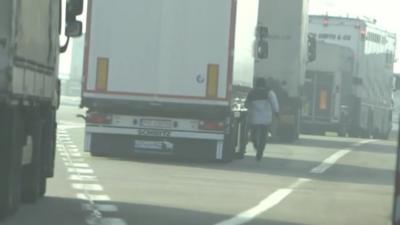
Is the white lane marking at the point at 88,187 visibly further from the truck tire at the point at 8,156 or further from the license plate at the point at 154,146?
the license plate at the point at 154,146

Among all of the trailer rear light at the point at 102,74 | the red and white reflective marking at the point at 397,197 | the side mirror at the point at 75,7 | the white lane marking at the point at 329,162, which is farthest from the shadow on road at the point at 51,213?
the white lane marking at the point at 329,162

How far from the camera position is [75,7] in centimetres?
1634

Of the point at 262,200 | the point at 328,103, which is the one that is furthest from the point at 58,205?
the point at 328,103

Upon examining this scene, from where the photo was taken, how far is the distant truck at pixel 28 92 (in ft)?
40.1

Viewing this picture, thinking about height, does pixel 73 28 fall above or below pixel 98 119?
above

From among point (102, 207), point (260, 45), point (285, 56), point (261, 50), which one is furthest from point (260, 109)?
point (102, 207)

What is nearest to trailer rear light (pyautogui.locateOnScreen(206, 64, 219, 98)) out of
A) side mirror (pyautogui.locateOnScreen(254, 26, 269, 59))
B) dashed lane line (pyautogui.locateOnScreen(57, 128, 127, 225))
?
dashed lane line (pyautogui.locateOnScreen(57, 128, 127, 225))

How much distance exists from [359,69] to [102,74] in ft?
84.4

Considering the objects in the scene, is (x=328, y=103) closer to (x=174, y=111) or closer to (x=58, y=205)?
(x=174, y=111)

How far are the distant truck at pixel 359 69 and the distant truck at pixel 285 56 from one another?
7.44 metres

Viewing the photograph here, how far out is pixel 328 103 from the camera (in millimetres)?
48312

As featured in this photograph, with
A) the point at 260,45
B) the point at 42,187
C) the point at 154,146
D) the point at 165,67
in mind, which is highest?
the point at 260,45

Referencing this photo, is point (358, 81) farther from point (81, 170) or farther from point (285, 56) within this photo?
point (81, 170)

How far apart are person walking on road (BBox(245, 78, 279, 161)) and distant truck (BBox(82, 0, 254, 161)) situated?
9.19 ft
